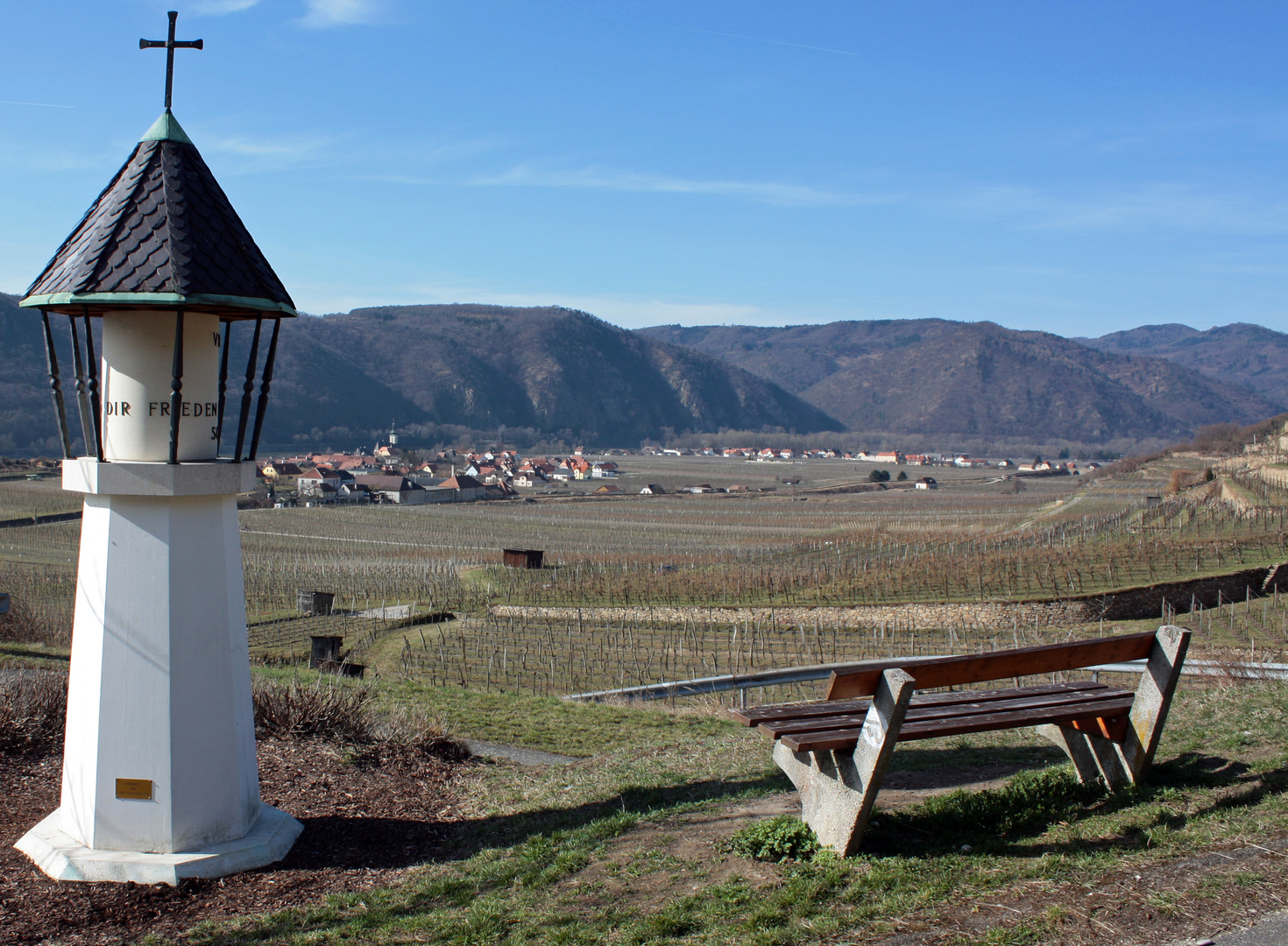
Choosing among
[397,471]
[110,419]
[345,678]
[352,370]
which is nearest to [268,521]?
[397,471]

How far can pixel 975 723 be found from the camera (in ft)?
16.8

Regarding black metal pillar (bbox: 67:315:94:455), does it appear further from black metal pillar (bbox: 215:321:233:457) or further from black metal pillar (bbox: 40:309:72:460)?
black metal pillar (bbox: 215:321:233:457)

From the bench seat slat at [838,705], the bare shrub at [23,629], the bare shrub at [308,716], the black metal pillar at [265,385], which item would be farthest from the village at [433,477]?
the bench seat slat at [838,705]

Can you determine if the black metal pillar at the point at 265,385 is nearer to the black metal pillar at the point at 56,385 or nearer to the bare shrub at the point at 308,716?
the black metal pillar at the point at 56,385

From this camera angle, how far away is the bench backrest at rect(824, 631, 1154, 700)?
14.8 feet

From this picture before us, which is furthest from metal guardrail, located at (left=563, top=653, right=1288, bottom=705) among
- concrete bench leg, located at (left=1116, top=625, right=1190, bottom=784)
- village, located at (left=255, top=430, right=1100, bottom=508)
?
village, located at (left=255, top=430, right=1100, bottom=508)

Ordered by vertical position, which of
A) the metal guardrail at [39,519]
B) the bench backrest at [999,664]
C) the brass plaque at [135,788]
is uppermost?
the bench backrest at [999,664]

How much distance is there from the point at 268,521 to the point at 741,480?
7177cm

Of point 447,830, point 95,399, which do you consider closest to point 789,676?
point 447,830

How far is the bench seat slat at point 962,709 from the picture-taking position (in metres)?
5.01

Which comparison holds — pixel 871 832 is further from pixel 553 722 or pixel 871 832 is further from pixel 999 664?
pixel 553 722

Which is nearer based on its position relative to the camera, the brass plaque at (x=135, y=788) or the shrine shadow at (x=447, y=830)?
the brass plaque at (x=135, y=788)

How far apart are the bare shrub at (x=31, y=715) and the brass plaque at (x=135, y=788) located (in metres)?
2.47

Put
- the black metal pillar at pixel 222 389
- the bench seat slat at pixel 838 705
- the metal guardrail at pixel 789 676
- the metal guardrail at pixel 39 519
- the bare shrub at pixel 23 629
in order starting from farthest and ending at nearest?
the metal guardrail at pixel 39 519 < the bare shrub at pixel 23 629 < the metal guardrail at pixel 789 676 < the black metal pillar at pixel 222 389 < the bench seat slat at pixel 838 705
